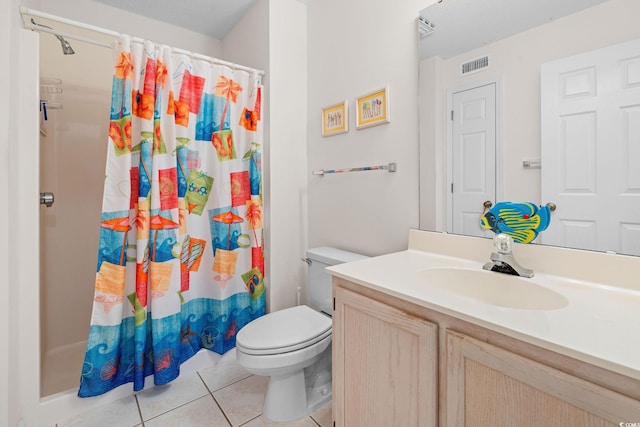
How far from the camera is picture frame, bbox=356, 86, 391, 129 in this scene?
1.53 m

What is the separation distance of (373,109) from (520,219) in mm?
925

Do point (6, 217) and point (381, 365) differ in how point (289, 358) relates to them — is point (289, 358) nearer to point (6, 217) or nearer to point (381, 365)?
point (381, 365)

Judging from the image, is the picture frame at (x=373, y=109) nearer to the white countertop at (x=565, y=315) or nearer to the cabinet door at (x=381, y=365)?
the white countertop at (x=565, y=315)

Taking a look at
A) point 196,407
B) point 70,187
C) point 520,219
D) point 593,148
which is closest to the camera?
point 593,148

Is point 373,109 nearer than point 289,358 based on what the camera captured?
No

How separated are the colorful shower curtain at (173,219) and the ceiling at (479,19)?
1.11 metres

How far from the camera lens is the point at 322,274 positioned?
1.71 metres

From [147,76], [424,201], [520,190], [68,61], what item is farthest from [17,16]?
[520,190]

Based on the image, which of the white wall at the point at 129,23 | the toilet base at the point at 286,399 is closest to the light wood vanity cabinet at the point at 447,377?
the toilet base at the point at 286,399

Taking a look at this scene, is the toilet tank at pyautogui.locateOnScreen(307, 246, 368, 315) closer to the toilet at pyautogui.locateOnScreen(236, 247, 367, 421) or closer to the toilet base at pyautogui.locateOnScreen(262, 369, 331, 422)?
the toilet at pyautogui.locateOnScreen(236, 247, 367, 421)

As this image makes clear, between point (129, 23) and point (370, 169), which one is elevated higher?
point (129, 23)

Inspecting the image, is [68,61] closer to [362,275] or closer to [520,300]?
[362,275]

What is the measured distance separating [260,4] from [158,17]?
2.80 ft

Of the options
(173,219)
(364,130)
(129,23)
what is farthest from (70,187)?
(364,130)
